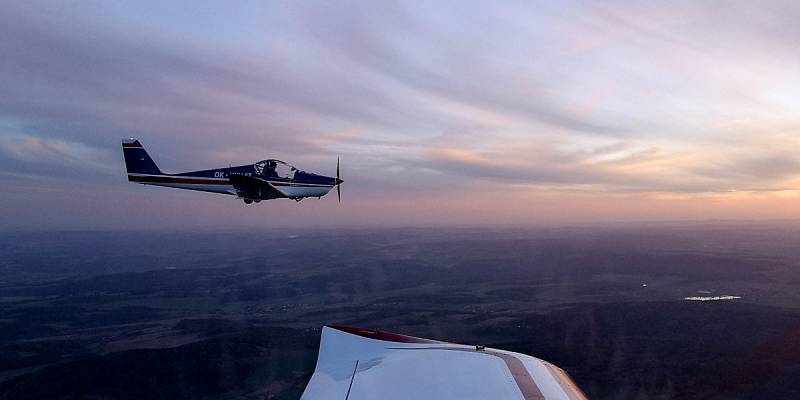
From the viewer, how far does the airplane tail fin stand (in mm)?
14125

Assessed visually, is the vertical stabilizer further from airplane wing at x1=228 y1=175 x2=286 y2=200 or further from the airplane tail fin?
airplane wing at x1=228 y1=175 x2=286 y2=200

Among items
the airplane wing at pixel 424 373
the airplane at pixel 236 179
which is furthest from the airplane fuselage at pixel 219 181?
the airplane wing at pixel 424 373

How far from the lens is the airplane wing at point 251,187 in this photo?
1383cm

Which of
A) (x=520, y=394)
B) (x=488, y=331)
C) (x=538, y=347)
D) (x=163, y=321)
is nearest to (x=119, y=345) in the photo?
(x=163, y=321)

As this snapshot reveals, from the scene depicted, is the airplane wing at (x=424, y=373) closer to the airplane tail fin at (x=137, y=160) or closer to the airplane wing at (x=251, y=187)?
the airplane wing at (x=251, y=187)

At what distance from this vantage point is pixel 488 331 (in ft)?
519

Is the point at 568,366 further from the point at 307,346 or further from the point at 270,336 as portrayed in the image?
the point at 270,336

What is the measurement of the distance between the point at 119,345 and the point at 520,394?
7072 inches

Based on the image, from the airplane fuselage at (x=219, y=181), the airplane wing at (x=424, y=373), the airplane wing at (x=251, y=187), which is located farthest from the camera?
the airplane fuselage at (x=219, y=181)

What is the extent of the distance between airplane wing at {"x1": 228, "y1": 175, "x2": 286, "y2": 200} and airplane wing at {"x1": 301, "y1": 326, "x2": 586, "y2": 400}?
614 centimetres

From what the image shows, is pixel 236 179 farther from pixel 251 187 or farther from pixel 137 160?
pixel 137 160

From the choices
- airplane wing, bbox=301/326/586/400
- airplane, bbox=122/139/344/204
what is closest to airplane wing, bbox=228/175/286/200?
airplane, bbox=122/139/344/204

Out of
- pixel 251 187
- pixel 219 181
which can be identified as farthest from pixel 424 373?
pixel 219 181

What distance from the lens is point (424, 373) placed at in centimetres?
775
